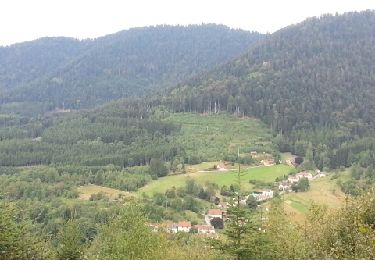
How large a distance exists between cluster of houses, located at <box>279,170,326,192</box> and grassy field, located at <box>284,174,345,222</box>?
3895mm

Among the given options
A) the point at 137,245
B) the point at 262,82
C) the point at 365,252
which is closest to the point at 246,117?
the point at 262,82

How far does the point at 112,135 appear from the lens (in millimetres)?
159000

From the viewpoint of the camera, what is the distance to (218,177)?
116500mm

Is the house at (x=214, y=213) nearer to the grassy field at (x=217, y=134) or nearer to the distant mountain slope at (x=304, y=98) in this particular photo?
the grassy field at (x=217, y=134)

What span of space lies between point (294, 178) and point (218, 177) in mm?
17401

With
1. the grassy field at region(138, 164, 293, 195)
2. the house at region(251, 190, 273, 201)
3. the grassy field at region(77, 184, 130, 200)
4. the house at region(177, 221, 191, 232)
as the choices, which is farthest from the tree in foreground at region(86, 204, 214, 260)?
the grassy field at region(138, 164, 293, 195)

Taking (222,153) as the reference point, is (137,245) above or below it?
above

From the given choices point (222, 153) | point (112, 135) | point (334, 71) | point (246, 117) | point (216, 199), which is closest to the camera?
point (216, 199)

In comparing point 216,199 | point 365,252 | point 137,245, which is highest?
point 365,252

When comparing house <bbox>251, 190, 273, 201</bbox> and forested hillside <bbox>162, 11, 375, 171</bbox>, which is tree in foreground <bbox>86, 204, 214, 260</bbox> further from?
forested hillside <bbox>162, 11, 375, 171</bbox>

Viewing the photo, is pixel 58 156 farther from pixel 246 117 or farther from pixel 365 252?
pixel 365 252

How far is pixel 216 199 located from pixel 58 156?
57.1m

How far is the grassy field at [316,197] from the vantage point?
3724 inches

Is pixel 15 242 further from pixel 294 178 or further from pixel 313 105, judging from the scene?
pixel 313 105
